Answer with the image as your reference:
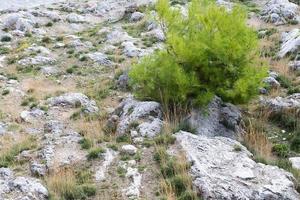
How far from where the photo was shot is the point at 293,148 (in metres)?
11.7

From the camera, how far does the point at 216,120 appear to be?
12.6 metres

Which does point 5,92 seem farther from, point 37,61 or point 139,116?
point 139,116

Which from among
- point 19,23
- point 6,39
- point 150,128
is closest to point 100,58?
point 6,39

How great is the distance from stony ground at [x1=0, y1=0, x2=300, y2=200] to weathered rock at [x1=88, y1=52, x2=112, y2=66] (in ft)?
0.18

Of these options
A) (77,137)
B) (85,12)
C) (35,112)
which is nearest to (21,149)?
(77,137)

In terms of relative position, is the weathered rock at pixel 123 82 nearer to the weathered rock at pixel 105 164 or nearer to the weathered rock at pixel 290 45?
the weathered rock at pixel 105 164

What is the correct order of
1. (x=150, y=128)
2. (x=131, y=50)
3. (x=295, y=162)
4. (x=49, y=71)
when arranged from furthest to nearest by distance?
1. (x=131, y=50)
2. (x=49, y=71)
3. (x=150, y=128)
4. (x=295, y=162)

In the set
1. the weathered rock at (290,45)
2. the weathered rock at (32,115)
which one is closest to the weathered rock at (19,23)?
the weathered rock at (32,115)

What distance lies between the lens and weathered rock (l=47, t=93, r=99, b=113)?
607 inches

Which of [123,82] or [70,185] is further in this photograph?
[123,82]

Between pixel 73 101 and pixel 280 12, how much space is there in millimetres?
14502

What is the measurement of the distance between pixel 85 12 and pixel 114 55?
10915 mm

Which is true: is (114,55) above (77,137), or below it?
below

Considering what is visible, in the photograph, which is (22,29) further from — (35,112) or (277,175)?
(277,175)
